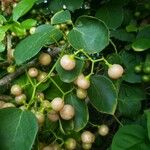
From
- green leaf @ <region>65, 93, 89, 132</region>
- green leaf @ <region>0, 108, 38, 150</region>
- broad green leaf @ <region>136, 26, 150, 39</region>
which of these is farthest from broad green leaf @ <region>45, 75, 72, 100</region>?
broad green leaf @ <region>136, 26, 150, 39</region>

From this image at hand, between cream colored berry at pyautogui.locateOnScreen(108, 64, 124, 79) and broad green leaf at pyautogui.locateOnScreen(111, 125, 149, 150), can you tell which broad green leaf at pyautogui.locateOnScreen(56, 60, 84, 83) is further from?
broad green leaf at pyautogui.locateOnScreen(111, 125, 149, 150)


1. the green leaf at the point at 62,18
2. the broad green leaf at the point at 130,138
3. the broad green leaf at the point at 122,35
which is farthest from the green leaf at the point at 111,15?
the broad green leaf at the point at 130,138

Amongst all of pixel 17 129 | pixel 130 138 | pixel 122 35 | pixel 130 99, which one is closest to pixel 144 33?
pixel 122 35

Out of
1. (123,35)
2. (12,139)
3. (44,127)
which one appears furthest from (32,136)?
(123,35)

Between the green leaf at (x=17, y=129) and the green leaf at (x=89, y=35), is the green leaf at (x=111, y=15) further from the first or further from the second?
the green leaf at (x=17, y=129)

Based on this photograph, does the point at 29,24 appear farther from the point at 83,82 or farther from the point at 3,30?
the point at 83,82

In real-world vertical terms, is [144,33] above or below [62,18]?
below
